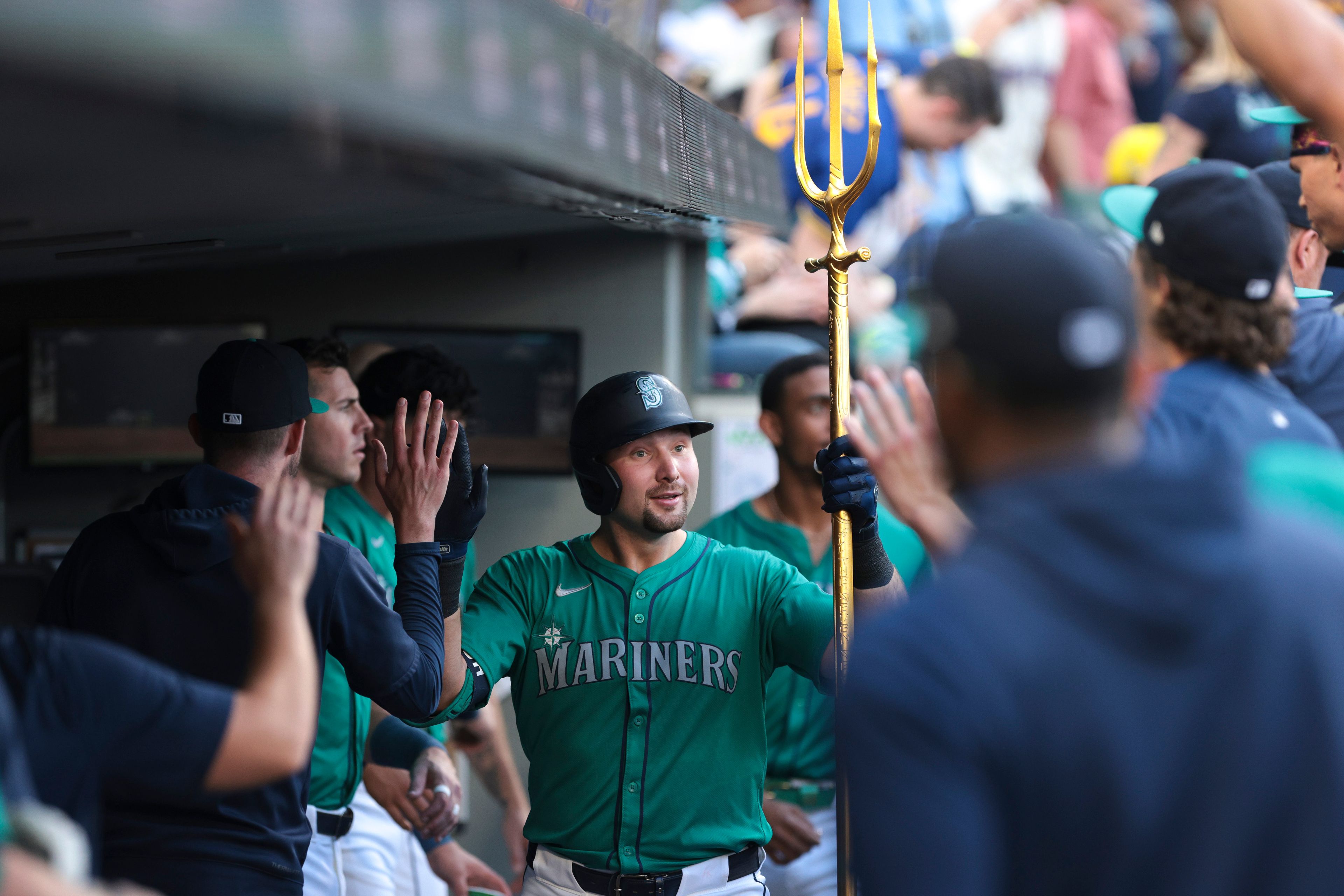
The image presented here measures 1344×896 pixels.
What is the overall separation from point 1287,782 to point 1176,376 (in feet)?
3.89

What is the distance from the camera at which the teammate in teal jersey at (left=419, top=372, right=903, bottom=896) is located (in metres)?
2.86

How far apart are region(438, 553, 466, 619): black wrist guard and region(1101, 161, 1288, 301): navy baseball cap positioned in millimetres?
1592

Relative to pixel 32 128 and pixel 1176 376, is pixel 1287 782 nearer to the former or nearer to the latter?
pixel 1176 376

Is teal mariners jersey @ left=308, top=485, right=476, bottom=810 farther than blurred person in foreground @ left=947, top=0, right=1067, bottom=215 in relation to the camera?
No

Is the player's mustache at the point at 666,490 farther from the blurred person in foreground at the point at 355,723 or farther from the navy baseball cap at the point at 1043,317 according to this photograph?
the navy baseball cap at the point at 1043,317

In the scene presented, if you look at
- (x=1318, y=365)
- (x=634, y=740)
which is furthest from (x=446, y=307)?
(x=1318, y=365)

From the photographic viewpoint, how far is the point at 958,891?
4.23 feet

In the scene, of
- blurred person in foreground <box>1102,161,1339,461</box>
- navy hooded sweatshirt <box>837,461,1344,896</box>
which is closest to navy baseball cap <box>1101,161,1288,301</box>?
blurred person in foreground <box>1102,161,1339,461</box>

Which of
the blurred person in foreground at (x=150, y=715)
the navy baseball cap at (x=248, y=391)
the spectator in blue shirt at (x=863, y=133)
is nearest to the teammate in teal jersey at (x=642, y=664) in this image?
the navy baseball cap at (x=248, y=391)

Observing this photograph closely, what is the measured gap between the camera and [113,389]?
5.02 meters

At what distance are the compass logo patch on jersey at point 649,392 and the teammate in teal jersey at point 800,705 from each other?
0.77 meters

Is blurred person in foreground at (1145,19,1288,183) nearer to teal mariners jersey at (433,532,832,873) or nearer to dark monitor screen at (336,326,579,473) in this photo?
dark monitor screen at (336,326,579,473)

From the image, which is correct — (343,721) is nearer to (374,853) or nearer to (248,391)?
(374,853)

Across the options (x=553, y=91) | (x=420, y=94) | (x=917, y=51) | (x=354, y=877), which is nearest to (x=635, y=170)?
(x=553, y=91)
